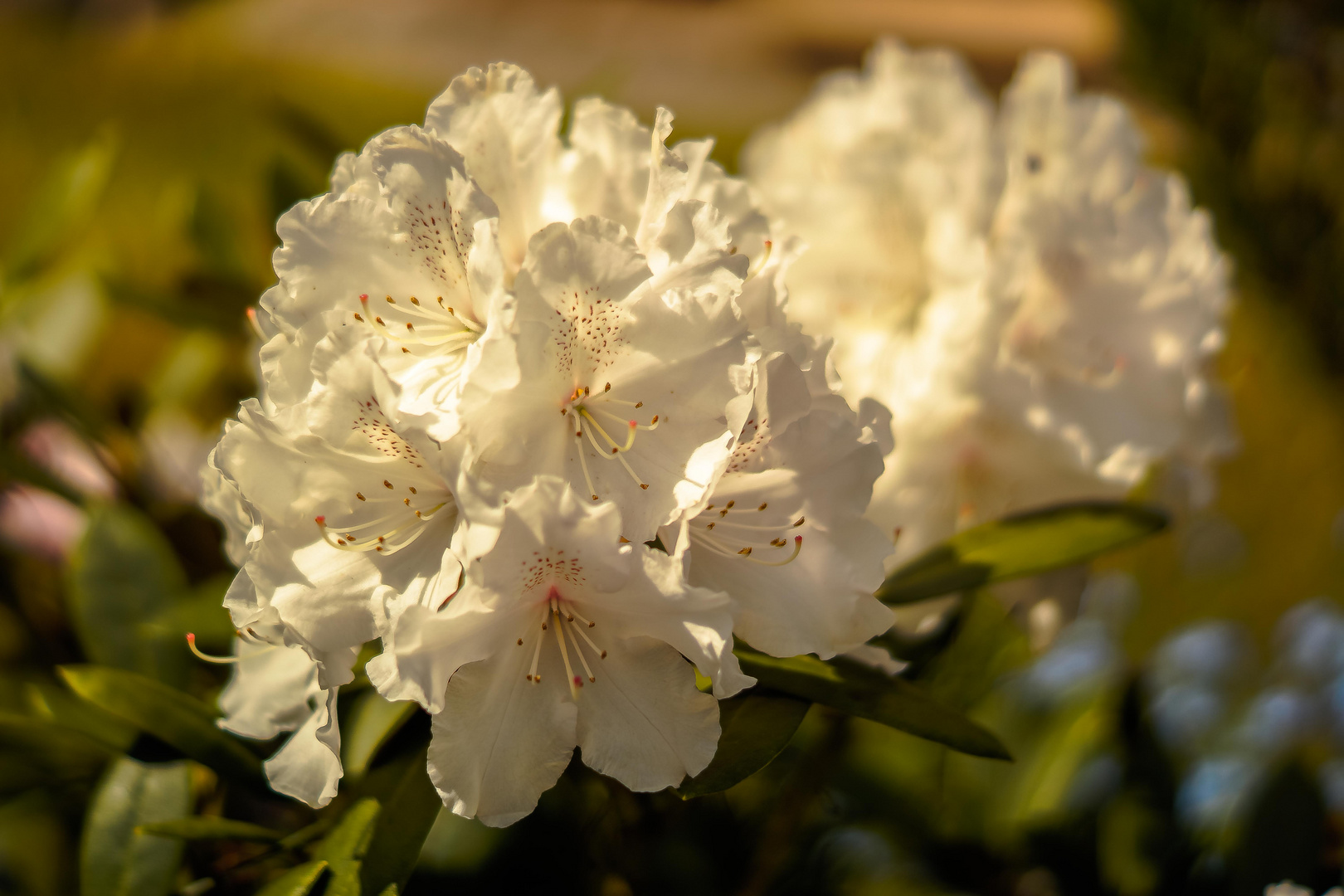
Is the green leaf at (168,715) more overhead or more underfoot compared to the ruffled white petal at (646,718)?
more underfoot

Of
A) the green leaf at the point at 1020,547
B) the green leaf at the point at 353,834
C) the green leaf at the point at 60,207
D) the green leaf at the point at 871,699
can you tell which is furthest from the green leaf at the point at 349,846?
the green leaf at the point at 60,207

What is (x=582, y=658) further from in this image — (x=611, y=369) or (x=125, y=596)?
(x=125, y=596)

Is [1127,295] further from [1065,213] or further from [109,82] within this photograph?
[109,82]

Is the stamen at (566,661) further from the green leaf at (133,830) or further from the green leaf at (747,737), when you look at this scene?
the green leaf at (133,830)

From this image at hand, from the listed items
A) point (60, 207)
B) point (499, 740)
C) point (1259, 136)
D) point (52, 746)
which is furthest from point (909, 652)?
point (1259, 136)

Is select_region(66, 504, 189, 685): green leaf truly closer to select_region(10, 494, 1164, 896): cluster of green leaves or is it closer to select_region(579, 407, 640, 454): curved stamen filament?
select_region(10, 494, 1164, 896): cluster of green leaves

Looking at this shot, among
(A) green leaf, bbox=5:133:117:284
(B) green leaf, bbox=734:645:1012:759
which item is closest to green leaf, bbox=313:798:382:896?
(B) green leaf, bbox=734:645:1012:759
